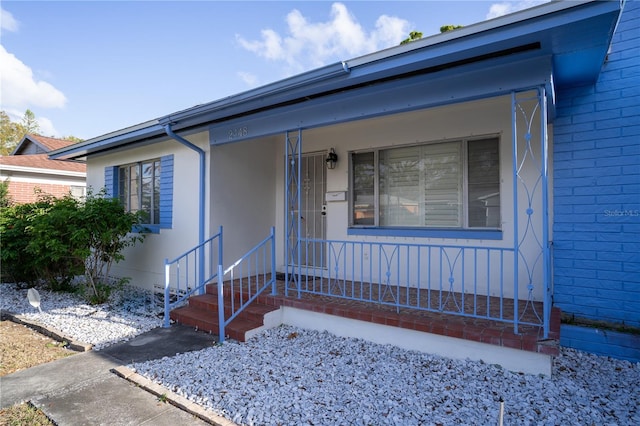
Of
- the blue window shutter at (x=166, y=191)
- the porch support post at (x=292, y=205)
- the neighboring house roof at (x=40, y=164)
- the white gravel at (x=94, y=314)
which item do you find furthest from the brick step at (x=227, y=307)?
the neighboring house roof at (x=40, y=164)

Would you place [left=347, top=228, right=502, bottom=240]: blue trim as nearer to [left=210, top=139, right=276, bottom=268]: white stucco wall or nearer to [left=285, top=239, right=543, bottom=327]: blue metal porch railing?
[left=285, top=239, right=543, bottom=327]: blue metal porch railing

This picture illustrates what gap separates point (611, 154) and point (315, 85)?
3144 millimetres

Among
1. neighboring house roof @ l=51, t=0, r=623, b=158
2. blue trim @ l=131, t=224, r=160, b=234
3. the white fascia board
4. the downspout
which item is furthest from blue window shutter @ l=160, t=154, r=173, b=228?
the white fascia board

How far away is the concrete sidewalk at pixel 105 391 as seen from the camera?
102 inches

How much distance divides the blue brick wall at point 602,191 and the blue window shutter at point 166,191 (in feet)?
19.0

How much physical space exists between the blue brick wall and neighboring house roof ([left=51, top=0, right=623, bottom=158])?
0.40 m

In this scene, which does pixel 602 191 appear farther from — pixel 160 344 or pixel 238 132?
pixel 160 344

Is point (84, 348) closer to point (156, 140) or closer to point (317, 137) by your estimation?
point (156, 140)

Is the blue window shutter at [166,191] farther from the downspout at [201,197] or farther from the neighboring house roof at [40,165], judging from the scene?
the neighboring house roof at [40,165]

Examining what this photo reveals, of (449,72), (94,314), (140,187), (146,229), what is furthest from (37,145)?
(449,72)

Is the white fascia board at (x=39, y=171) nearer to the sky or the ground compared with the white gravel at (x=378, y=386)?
nearer to the sky

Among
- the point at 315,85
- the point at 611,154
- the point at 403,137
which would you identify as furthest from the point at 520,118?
the point at 315,85

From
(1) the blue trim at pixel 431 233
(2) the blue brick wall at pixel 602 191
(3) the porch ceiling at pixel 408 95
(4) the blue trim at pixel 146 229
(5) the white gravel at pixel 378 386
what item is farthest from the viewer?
(4) the blue trim at pixel 146 229

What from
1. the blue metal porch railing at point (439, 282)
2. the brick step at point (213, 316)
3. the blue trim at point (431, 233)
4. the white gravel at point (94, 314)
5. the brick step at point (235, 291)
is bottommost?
the white gravel at point (94, 314)
